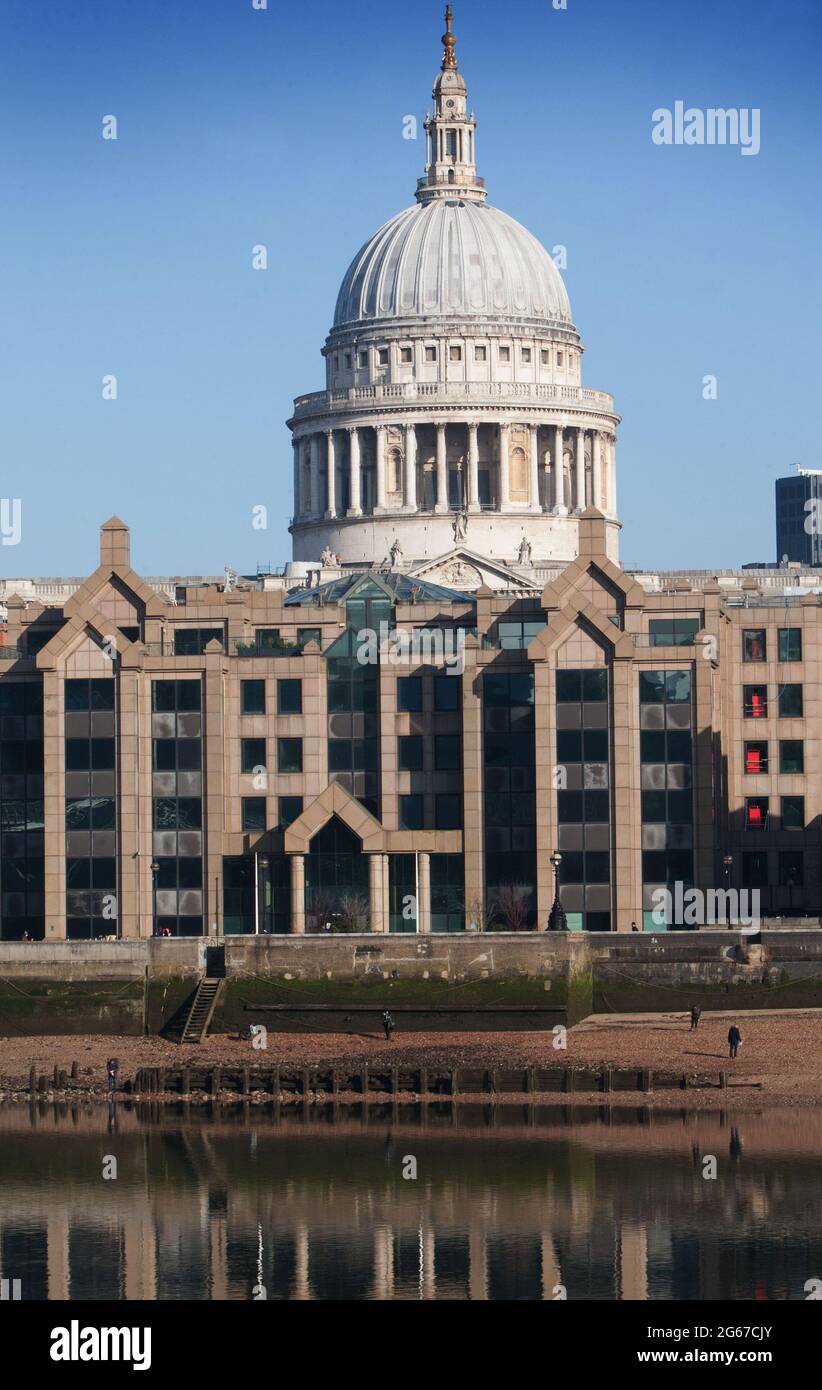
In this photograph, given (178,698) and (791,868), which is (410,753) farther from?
(791,868)

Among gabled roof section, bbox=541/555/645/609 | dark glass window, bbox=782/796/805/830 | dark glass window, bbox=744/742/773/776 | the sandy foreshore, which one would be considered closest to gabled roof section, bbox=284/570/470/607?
gabled roof section, bbox=541/555/645/609

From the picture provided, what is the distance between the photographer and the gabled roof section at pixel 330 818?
129 m

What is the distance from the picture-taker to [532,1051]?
109625mm

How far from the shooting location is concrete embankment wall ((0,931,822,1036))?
114375 mm

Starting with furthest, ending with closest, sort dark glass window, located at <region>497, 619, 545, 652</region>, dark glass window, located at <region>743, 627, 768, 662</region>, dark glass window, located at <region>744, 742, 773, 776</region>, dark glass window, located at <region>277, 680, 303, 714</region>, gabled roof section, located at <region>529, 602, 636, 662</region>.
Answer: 1. dark glass window, located at <region>744, 742, 773, 776</region>
2. dark glass window, located at <region>743, 627, 768, 662</region>
3. dark glass window, located at <region>497, 619, 545, 652</region>
4. dark glass window, located at <region>277, 680, 303, 714</region>
5. gabled roof section, located at <region>529, 602, 636, 662</region>

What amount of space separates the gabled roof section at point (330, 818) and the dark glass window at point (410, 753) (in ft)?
14.5

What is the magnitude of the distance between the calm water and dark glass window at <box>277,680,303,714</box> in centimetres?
3227

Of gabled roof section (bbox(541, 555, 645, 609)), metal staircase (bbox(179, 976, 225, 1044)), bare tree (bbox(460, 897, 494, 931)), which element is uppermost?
gabled roof section (bbox(541, 555, 645, 609))

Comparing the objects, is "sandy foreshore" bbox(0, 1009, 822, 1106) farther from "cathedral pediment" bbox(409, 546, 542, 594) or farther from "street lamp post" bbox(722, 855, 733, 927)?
"cathedral pediment" bbox(409, 546, 542, 594)

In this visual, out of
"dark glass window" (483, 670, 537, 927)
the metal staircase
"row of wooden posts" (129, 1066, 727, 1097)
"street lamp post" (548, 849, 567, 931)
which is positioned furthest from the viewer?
"dark glass window" (483, 670, 537, 927)

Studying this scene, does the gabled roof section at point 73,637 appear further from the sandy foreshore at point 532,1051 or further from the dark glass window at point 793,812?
the dark glass window at point 793,812

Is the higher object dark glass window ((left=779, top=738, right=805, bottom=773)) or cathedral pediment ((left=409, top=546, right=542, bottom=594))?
cathedral pediment ((left=409, top=546, right=542, bottom=594))

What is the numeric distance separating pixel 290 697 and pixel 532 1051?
27.4 meters

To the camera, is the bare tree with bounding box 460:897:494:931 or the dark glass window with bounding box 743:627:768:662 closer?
the bare tree with bounding box 460:897:494:931
